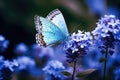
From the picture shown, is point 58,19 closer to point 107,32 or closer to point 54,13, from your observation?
point 54,13

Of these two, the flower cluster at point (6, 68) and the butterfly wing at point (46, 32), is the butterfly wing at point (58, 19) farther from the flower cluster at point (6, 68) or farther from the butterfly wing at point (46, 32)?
the flower cluster at point (6, 68)

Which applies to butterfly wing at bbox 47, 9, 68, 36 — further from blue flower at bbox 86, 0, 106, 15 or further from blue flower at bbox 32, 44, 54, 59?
blue flower at bbox 86, 0, 106, 15

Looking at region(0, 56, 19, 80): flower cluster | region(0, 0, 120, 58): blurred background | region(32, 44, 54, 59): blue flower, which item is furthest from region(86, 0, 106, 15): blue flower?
region(0, 56, 19, 80): flower cluster

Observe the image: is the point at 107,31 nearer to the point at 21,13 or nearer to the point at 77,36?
the point at 77,36

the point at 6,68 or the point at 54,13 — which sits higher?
the point at 54,13

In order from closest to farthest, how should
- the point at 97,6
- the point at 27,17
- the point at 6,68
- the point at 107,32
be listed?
the point at 107,32, the point at 6,68, the point at 27,17, the point at 97,6

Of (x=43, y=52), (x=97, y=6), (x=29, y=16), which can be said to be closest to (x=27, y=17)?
(x=29, y=16)

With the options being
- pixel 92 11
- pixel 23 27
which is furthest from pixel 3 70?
pixel 92 11
